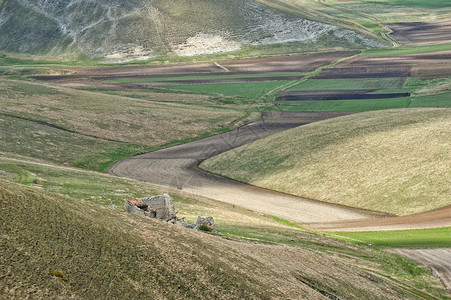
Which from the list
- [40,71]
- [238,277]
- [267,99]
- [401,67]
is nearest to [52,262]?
[238,277]

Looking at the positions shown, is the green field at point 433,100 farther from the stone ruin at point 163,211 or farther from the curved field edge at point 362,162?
the stone ruin at point 163,211

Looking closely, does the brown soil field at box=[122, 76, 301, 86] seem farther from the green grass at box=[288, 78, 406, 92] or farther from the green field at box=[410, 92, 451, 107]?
the green field at box=[410, 92, 451, 107]

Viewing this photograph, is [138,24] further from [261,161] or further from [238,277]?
[238,277]

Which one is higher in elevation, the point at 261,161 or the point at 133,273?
the point at 133,273

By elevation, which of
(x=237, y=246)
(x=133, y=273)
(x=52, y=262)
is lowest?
(x=237, y=246)

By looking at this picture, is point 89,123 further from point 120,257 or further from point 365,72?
point 365,72

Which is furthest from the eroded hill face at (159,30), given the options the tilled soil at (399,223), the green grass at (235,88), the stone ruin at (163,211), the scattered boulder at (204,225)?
the scattered boulder at (204,225)

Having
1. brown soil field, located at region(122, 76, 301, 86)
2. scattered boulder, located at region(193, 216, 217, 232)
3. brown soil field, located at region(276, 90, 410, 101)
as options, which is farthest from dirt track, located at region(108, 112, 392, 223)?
brown soil field, located at region(122, 76, 301, 86)
